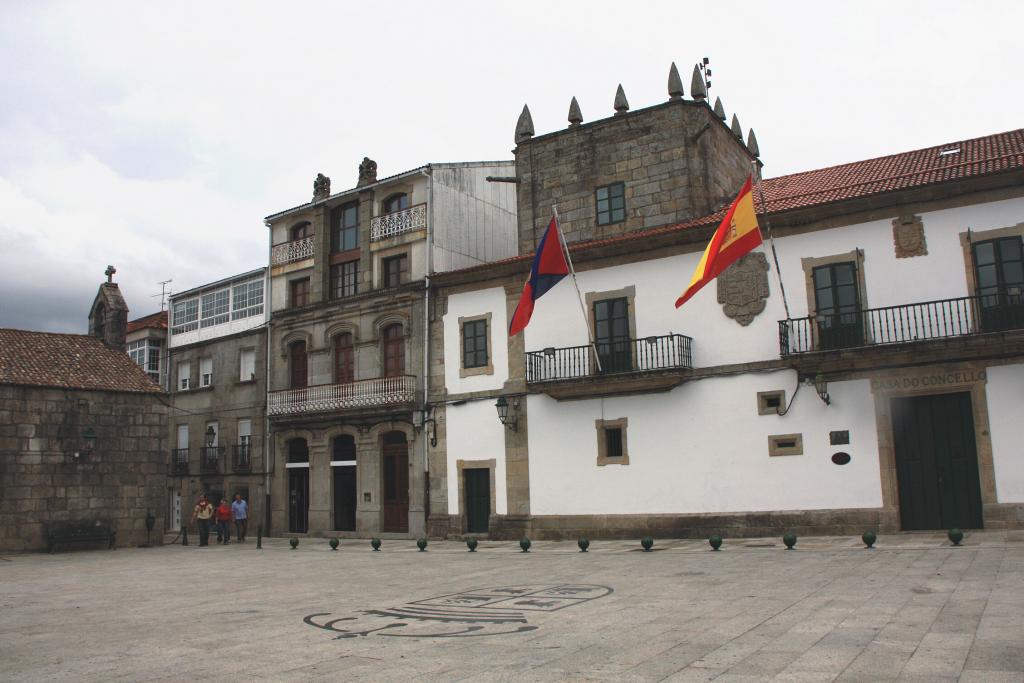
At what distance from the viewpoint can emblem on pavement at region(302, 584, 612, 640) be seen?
878 cm

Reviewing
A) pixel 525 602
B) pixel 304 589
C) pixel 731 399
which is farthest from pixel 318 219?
pixel 525 602

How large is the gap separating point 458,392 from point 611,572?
11926mm

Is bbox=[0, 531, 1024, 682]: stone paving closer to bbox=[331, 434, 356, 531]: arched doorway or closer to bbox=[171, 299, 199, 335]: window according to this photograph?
bbox=[331, 434, 356, 531]: arched doorway

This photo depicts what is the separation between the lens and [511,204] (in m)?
31.3

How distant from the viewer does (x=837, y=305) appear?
63.9ft

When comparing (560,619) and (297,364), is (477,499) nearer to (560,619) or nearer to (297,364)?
(297,364)

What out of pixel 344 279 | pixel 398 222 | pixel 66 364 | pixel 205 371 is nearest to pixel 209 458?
pixel 205 371

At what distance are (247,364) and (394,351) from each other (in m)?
7.27

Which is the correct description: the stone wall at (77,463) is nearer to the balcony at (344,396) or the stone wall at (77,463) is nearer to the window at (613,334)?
the balcony at (344,396)

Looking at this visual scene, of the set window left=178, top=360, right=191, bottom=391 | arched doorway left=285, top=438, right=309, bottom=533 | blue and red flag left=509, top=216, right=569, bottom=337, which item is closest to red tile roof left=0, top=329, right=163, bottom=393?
arched doorway left=285, top=438, right=309, bottom=533

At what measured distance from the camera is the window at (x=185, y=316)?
34250 mm

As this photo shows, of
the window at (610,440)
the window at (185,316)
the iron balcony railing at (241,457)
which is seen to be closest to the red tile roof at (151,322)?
the window at (185,316)

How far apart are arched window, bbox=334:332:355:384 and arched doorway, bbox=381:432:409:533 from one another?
9.05ft

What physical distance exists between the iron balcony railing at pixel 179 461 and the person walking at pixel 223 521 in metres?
6.08
